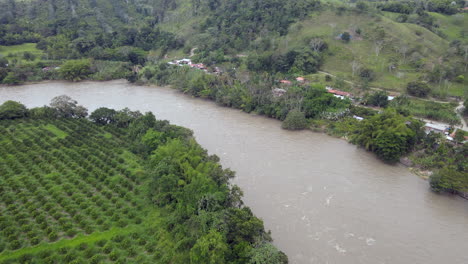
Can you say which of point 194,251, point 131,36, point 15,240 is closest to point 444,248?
point 194,251

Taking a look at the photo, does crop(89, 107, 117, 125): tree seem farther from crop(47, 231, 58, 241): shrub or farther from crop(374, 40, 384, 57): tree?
crop(374, 40, 384, 57): tree

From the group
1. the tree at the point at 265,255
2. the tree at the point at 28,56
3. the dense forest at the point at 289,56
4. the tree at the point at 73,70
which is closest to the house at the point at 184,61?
the dense forest at the point at 289,56

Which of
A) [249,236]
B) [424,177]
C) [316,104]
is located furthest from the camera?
[316,104]

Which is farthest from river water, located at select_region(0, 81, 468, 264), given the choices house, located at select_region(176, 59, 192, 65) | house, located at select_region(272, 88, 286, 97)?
house, located at select_region(176, 59, 192, 65)

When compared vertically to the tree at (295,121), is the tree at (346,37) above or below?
above

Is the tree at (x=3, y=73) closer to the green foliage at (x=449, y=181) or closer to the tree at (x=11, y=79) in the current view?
the tree at (x=11, y=79)

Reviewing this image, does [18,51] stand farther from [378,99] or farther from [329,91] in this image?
[378,99]

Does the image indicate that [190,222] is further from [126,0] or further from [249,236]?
[126,0]
